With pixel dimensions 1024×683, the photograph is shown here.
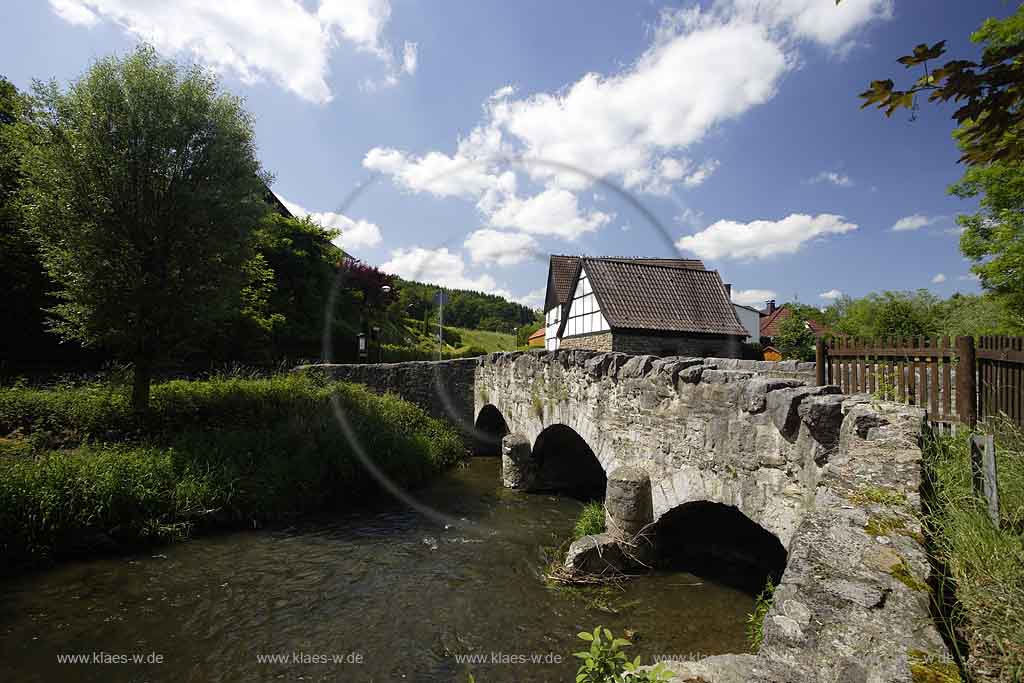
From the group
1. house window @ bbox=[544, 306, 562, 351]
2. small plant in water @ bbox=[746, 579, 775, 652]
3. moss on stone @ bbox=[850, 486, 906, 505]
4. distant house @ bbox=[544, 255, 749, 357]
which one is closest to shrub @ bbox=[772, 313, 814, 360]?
distant house @ bbox=[544, 255, 749, 357]

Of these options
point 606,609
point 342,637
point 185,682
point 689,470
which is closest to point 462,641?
point 342,637

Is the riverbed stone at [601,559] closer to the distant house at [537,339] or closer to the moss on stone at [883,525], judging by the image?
the moss on stone at [883,525]

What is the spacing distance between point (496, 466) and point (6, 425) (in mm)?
10481

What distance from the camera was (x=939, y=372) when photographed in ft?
16.5

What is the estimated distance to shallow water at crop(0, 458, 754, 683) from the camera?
4.45 metres

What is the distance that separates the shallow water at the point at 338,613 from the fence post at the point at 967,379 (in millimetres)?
2847

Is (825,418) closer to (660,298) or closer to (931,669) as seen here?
(931,669)

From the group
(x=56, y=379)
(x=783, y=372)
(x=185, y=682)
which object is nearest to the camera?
(x=185, y=682)

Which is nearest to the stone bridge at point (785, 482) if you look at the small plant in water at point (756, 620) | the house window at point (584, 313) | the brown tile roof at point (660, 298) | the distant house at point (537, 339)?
the small plant in water at point (756, 620)

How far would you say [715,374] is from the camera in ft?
16.0

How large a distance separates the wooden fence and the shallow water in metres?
2.84

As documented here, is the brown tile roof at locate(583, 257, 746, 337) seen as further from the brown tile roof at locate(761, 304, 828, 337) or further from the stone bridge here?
the brown tile roof at locate(761, 304, 828, 337)

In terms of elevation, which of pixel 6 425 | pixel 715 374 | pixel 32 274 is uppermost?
pixel 32 274

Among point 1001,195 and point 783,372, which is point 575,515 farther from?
point 1001,195
